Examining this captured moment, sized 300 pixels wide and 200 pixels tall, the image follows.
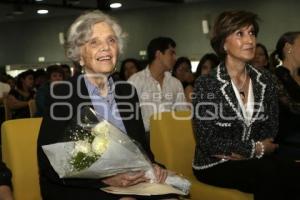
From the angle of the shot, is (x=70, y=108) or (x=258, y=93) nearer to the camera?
(x=70, y=108)

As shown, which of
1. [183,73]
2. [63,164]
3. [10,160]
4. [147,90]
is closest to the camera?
[63,164]

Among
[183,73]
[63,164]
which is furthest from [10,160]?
[183,73]

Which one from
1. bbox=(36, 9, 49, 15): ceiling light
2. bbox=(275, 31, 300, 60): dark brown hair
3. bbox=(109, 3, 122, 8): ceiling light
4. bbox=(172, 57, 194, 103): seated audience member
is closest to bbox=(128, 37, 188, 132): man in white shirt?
bbox=(275, 31, 300, 60): dark brown hair

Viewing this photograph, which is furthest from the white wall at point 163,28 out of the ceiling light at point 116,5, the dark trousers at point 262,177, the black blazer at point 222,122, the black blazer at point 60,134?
the black blazer at point 60,134

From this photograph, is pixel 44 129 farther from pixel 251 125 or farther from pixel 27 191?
pixel 251 125

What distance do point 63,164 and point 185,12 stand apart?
36.0 ft

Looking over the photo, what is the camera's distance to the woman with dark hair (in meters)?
2.53

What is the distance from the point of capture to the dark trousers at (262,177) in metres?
2.47

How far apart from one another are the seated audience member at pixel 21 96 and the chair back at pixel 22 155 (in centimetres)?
477

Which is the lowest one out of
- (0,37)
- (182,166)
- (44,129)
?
(182,166)

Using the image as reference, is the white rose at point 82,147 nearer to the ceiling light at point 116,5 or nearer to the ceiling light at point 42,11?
the ceiling light at point 116,5

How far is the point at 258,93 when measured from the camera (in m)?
2.79

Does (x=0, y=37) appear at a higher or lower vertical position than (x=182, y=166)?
higher

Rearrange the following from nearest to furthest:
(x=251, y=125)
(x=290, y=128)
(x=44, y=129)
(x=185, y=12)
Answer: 1. (x=44, y=129)
2. (x=251, y=125)
3. (x=290, y=128)
4. (x=185, y=12)
